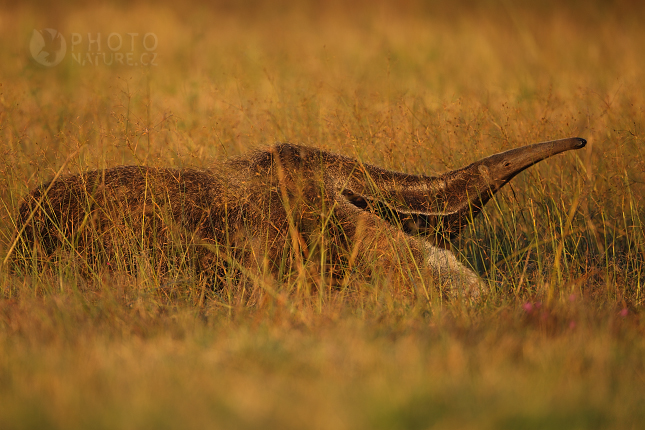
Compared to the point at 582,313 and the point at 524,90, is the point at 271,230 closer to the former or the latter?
the point at 582,313

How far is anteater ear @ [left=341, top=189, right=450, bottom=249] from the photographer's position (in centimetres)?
454

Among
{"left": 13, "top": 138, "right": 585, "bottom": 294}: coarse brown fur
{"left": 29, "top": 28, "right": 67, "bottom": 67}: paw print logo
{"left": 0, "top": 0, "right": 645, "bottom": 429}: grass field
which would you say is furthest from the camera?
{"left": 29, "top": 28, "right": 67, "bottom": 67}: paw print logo

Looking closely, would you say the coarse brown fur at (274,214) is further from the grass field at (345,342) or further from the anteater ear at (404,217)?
the grass field at (345,342)

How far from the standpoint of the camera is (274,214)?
4609 mm

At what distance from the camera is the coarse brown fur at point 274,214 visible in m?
4.49

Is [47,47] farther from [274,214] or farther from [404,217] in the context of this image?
[404,217]

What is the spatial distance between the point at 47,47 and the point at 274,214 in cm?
1012

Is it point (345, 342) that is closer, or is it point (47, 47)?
point (345, 342)

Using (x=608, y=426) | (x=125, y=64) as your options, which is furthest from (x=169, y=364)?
(x=125, y=64)

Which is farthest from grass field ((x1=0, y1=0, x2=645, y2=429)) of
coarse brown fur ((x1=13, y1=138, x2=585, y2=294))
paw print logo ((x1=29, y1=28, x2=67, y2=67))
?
paw print logo ((x1=29, y1=28, x2=67, y2=67))

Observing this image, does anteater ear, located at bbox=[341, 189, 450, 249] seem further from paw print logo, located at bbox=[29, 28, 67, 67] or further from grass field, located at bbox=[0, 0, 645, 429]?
paw print logo, located at bbox=[29, 28, 67, 67]

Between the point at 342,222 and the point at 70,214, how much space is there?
1970 mm

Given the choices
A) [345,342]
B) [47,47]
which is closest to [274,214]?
[345,342]

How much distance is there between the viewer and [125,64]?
12.2m
